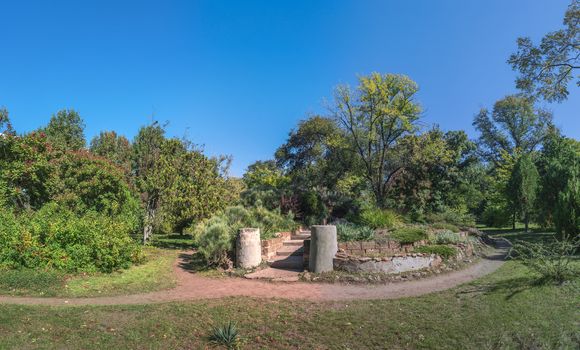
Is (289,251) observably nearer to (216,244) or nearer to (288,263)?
(288,263)

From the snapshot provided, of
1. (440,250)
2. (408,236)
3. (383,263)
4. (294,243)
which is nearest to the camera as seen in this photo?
Result: (383,263)

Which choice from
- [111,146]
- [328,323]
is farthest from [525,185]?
[111,146]

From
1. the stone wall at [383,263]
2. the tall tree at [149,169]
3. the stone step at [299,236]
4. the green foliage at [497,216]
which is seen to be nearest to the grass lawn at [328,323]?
the stone wall at [383,263]

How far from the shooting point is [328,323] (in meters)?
5.88

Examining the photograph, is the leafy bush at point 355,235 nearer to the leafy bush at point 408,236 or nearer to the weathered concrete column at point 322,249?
the leafy bush at point 408,236

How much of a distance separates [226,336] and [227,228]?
18.5 feet

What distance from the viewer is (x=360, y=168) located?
76.1 feet

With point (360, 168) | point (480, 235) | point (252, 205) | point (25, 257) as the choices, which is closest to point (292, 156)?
point (360, 168)

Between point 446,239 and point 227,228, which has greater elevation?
point 227,228

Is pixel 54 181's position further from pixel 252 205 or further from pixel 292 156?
pixel 292 156

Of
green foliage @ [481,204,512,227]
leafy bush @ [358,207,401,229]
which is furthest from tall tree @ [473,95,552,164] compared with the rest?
leafy bush @ [358,207,401,229]

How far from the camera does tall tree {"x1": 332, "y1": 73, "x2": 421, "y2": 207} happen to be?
61.7 feet

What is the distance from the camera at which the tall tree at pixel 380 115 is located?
18.8m

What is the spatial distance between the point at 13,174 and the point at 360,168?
17.8 m
